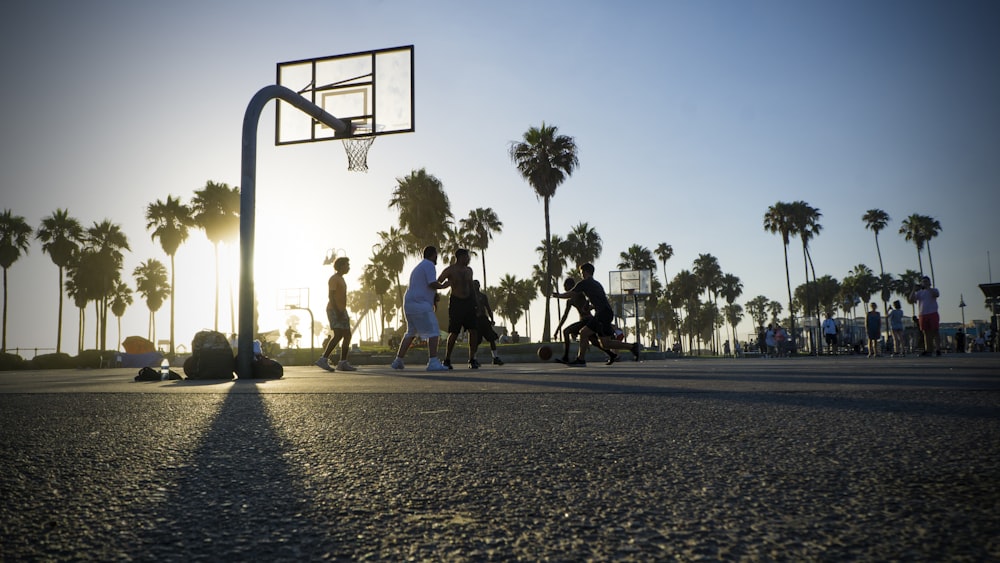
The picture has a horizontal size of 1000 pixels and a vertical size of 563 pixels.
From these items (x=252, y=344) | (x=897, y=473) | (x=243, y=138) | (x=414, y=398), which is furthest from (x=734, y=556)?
(x=243, y=138)

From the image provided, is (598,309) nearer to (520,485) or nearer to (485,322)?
(485,322)

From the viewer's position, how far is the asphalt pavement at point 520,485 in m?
1.36

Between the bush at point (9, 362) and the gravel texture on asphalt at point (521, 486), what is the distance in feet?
123

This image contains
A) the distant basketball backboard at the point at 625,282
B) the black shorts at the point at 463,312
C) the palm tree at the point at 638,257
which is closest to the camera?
the black shorts at the point at 463,312

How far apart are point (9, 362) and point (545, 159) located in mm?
32989

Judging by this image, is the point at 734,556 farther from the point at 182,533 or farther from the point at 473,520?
the point at 182,533

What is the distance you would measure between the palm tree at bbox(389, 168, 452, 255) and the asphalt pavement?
46751 mm

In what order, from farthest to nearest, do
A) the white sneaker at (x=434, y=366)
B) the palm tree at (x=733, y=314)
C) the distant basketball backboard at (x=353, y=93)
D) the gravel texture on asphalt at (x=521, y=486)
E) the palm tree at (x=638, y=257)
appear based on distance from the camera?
1. the palm tree at (x=733, y=314)
2. the palm tree at (x=638, y=257)
3. the distant basketball backboard at (x=353, y=93)
4. the white sneaker at (x=434, y=366)
5. the gravel texture on asphalt at (x=521, y=486)

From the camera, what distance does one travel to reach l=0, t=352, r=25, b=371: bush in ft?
110

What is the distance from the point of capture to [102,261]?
60.5m

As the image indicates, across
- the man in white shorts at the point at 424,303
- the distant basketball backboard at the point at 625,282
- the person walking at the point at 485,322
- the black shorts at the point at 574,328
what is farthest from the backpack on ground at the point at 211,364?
the distant basketball backboard at the point at 625,282

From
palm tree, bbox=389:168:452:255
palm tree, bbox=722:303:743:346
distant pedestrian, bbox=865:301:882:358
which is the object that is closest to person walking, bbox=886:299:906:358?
distant pedestrian, bbox=865:301:882:358

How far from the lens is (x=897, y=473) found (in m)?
1.90

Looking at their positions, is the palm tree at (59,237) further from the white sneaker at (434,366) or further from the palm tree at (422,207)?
the white sneaker at (434,366)
